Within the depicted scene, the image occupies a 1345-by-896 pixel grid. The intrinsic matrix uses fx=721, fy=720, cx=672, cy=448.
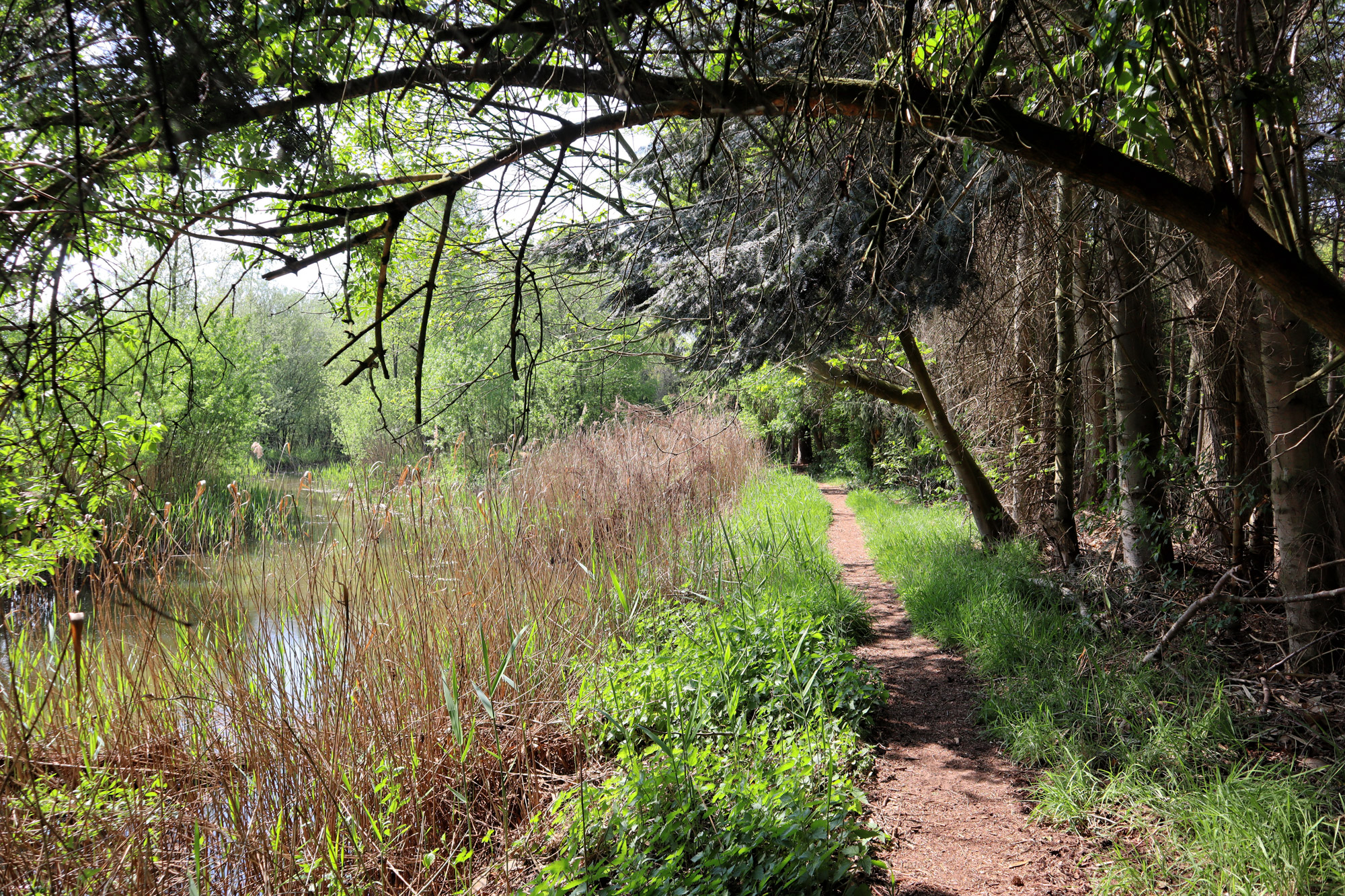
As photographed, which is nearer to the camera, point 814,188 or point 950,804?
point 950,804

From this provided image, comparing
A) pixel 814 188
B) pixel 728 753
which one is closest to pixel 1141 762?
pixel 728 753

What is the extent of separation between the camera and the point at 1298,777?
2.84 meters

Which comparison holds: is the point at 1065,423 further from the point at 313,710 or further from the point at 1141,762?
the point at 313,710

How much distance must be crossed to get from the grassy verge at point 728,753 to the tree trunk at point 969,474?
2.48 meters

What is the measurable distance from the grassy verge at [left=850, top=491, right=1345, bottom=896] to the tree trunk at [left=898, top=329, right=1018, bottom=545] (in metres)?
1.67

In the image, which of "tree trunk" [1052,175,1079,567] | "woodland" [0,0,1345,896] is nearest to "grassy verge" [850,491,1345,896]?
"woodland" [0,0,1345,896]

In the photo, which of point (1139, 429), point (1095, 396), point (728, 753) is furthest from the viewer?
point (1095, 396)

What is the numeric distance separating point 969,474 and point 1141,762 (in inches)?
164

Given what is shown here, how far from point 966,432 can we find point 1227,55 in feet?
18.3

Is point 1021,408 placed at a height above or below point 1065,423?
above

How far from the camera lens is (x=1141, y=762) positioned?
312 cm

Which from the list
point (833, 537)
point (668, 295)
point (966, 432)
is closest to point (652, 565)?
point (668, 295)

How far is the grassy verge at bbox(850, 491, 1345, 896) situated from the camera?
7.96 ft

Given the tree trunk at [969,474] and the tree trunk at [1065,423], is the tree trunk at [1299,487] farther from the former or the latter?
the tree trunk at [969,474]
